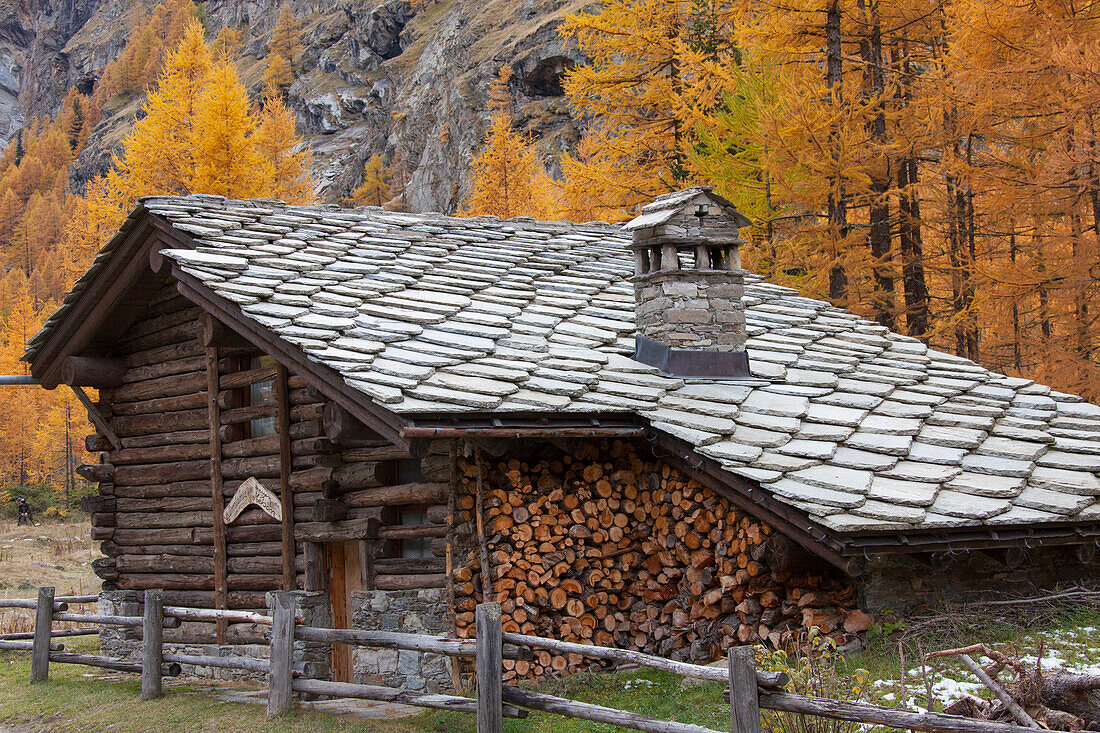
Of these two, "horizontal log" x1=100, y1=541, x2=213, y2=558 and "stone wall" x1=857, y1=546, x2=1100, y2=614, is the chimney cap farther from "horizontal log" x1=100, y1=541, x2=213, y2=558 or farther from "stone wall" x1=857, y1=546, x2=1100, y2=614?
"horizontal log" x1=100, y1=541, x2=213, y2=558

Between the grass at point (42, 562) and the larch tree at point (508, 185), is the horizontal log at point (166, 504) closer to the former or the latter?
the grass at point (42, 562)

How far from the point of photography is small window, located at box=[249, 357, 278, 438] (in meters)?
10.5

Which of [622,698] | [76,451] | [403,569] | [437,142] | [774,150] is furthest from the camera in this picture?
[437,142]

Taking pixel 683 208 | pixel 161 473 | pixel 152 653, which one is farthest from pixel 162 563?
pixel 683 208

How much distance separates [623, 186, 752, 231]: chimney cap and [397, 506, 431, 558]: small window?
3584 mm

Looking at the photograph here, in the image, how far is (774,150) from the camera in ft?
46.6

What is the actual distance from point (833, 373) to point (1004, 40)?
653cm

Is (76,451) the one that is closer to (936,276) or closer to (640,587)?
(936,276)

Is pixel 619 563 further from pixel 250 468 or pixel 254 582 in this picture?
pixel 250 468

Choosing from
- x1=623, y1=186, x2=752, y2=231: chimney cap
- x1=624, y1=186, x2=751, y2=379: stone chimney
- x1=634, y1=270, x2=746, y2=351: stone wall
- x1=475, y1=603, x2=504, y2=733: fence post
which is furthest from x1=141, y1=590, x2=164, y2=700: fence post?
x1=623, y1=186, x2=752, y2=231: chimney cap

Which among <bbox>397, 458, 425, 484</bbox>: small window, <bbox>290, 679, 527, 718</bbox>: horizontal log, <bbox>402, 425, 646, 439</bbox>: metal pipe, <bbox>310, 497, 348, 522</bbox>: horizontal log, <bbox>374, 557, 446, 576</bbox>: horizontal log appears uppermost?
<bbox>402, 425, 646, 439</bbox>: metal pipe

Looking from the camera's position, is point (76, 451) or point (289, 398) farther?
point (76, 451)

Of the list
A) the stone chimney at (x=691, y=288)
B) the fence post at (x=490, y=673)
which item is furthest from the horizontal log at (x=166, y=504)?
the fence post at (x=490, y=673)

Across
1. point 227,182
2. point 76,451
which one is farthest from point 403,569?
point 76,451
